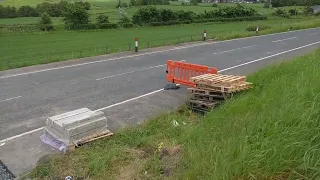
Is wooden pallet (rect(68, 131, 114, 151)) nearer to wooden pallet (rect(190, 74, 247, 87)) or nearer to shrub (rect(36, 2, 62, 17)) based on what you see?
wooden pallet (rect(190, 74, 247, 87))

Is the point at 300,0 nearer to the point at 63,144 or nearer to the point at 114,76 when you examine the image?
the point at 114,76

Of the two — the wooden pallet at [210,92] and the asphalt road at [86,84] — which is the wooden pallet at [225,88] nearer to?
the wooden pallet at [210,92]

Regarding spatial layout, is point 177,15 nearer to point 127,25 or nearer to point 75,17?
point 127,25

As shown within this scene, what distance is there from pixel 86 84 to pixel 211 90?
5.99 m

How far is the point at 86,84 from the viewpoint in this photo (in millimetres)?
13375

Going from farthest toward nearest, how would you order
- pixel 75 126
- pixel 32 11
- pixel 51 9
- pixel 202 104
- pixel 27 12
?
pixel 27 12
pixel 32 11
pixel 51 9
pixel 202 104
pixel 75 126

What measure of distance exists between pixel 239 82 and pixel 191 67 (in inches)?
113

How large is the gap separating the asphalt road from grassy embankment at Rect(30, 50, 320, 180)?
78.7 inches

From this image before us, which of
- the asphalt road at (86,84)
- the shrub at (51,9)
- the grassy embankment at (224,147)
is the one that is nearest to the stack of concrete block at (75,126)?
the grassy embankment at (224,147)

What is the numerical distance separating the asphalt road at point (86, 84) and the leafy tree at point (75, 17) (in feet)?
84.1

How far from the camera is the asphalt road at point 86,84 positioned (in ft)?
32.3

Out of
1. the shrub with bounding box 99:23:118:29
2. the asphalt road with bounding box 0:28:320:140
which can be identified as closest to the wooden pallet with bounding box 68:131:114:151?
the asphalt road with bounding box 0:28:320:140

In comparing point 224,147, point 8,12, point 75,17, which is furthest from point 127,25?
point 224,147

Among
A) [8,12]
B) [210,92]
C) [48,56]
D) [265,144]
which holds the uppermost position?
[8,12]
